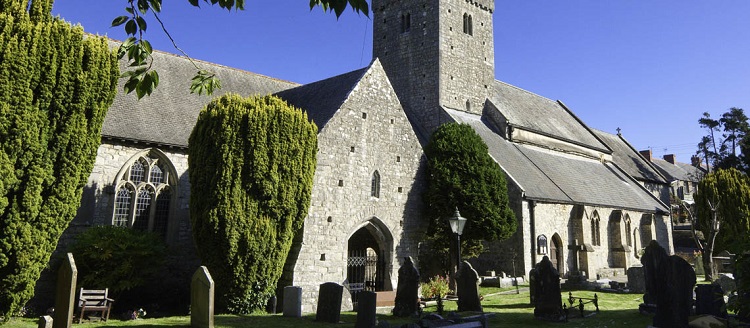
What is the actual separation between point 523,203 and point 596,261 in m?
7.55

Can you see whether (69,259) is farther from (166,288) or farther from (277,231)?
(166,288)

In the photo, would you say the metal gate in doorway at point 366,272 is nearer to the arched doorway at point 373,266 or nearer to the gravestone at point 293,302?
the arched doorway at point 373,266

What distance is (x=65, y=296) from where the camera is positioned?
9.63m

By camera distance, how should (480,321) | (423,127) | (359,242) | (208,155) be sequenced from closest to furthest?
(480,321) → (208,155) → (359,242) → (423,127)

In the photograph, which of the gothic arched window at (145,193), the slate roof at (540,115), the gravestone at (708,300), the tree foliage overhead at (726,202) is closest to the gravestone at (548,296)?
the gravestone at (708,300)

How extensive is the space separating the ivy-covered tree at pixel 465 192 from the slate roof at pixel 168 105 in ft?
30.4

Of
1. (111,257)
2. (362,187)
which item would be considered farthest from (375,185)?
(111,257)

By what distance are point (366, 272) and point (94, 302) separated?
9023 mm

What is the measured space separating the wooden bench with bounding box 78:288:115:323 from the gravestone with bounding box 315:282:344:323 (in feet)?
18.8

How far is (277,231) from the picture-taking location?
14266mm

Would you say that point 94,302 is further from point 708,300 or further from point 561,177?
point 561,177

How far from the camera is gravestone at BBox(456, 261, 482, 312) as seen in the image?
13.4m

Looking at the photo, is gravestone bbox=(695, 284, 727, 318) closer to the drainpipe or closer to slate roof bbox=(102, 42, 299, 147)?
the drainpipe

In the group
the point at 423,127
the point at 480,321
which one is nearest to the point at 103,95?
the point at 480,321
